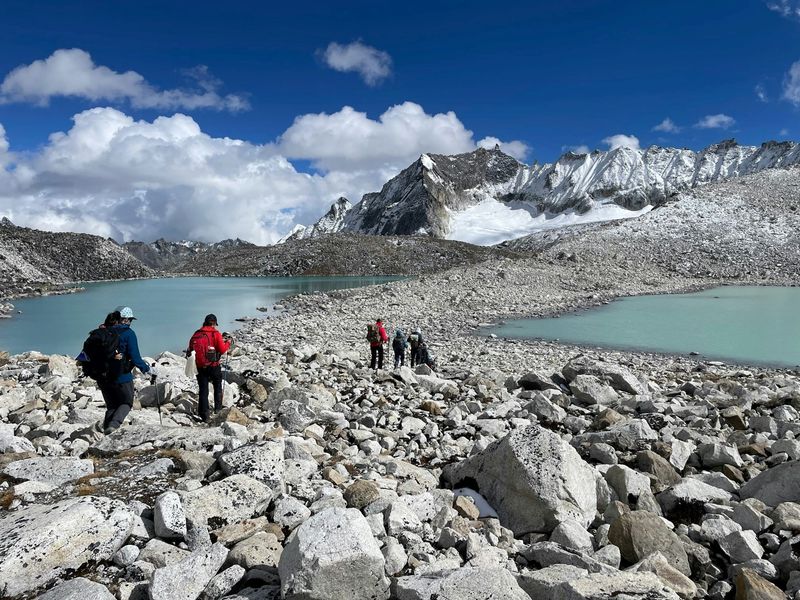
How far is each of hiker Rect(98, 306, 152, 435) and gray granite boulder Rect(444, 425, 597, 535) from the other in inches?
226

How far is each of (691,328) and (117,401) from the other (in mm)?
31957

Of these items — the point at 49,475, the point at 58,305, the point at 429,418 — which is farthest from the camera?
the point at 58,305

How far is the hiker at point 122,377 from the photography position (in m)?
8.02

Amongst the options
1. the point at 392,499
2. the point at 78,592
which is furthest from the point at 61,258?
the point at 392,499

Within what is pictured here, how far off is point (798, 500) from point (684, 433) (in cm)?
295

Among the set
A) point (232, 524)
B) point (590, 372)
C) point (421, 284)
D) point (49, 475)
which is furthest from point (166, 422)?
point (421, 284)

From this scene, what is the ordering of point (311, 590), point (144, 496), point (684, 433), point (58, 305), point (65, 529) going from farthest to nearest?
point (58, 305), point (684, 433), point (144, 496), point (65, 529), point (311, 590)

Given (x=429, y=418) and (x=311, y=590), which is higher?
(x=311, y=590)

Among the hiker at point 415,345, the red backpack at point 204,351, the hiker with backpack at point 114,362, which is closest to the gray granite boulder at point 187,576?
the hiker with backpack at point 114,362

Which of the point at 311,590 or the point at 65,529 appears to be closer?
the point at 311,590

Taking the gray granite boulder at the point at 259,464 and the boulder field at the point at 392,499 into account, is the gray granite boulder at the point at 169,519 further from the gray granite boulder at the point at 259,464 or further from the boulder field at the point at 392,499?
the gray granite boulder at the point at 259,464

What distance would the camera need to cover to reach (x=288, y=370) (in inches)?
568

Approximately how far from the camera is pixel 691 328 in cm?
3092

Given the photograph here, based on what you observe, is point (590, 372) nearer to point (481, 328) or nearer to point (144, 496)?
point (144, 496)
